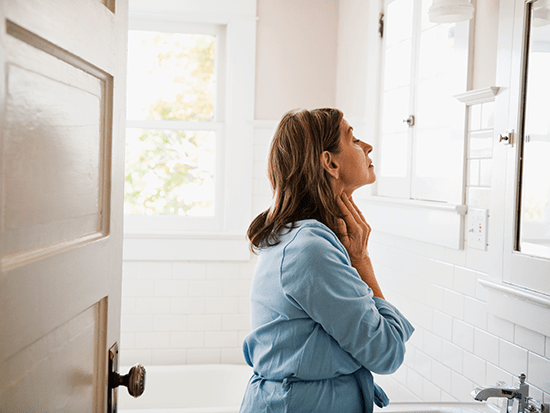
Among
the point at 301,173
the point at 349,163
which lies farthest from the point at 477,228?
the point at 301,173

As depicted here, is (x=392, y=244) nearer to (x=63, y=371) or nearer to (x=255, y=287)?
(x=255, y=287)

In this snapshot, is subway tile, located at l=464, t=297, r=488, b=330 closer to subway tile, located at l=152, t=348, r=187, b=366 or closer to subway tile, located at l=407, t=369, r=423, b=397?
subway tile, located at l=407, t=369, r=423, b=397

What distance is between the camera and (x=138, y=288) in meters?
3.47

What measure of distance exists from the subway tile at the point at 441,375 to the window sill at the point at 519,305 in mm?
472

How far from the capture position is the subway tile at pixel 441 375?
215 centimetres

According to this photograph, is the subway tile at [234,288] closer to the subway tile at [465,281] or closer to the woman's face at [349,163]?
the subway tile at [465,281]

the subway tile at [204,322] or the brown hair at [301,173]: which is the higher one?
the brown hair at [301,173]

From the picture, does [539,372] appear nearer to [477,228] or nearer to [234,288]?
[477,228]

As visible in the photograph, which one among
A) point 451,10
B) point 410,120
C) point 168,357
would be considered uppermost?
point 451,10

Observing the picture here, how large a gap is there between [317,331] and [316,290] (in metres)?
0.11

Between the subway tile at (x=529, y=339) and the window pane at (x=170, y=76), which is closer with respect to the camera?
the subway tile at (x=529, y=339)

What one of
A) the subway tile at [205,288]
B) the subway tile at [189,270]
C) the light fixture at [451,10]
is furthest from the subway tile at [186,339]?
the light fixture at [451,10]

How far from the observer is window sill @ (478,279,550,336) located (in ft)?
5.00

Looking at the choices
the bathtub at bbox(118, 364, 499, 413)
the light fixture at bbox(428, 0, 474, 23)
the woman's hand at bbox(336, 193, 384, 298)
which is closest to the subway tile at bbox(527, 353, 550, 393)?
the woman's hand at bbox(336, 193, 384, 298)
